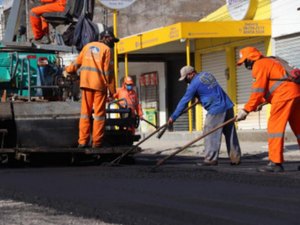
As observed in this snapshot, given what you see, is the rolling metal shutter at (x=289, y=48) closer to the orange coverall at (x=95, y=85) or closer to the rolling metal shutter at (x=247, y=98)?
the rolling metal shutter at (x=247, y=98)

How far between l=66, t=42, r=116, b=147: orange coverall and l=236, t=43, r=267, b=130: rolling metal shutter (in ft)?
31.0

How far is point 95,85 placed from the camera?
11641 millimetres

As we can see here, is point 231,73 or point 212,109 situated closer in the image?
point 212,109

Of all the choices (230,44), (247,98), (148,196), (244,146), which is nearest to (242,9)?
(230,44)

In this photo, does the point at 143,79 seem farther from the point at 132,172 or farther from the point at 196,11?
the point at 132,172

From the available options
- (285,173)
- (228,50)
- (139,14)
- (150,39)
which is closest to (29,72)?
(285,173)

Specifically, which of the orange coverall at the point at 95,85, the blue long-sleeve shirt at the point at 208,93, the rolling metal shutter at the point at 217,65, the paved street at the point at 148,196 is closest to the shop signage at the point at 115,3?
the rolling metal shutter at the point at 217,65

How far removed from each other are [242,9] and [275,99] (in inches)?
418

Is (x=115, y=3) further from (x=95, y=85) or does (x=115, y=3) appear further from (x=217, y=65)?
(x=95, y=85)

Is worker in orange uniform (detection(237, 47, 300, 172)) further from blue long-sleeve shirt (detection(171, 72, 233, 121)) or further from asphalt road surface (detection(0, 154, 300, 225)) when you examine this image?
blue long-sleeve shirt (detection(171, 72, 233, 121))

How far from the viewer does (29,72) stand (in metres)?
12.4

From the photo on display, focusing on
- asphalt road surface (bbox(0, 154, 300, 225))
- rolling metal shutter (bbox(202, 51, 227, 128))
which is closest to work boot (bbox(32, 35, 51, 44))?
asphalt road surface (bbox(0, 154, 300, 225))

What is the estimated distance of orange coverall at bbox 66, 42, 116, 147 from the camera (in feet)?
38.1

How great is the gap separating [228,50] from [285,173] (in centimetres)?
1229
